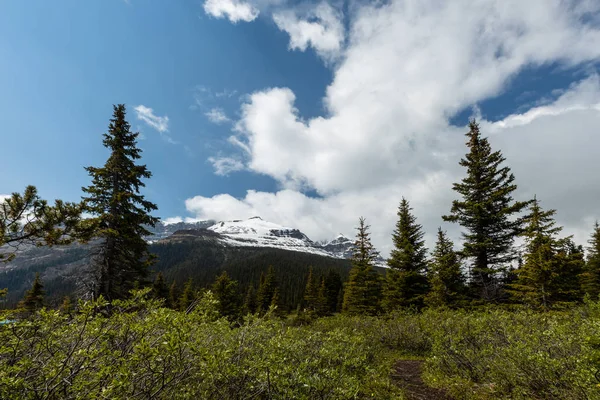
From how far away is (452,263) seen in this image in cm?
2088

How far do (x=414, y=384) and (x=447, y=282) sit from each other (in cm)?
1433

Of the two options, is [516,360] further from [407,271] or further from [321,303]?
[321,303]

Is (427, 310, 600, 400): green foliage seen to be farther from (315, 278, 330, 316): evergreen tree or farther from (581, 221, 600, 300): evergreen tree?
(315, 278, 330, 316): evergreen tree

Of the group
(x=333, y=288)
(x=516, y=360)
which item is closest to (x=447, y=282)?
(x=516, y=360)

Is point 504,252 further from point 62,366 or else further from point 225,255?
point 225,255

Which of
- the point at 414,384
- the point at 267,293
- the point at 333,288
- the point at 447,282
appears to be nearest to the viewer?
the point at 414,384

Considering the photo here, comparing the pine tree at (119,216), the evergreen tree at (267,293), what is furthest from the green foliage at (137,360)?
the evergreen tree at (267,293)

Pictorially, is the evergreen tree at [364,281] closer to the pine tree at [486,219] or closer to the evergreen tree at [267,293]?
the pine tree at [486,219]

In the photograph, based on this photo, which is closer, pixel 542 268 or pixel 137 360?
pixel 137 360

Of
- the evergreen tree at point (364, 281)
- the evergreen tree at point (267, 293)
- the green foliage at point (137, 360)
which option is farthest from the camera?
the evergreen tree at point (267, 293)

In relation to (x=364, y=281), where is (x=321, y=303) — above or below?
below

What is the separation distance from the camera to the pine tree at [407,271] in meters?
23.3

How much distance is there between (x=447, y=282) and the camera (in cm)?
2039

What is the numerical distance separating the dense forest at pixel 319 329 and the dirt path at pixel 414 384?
103 millimetres
